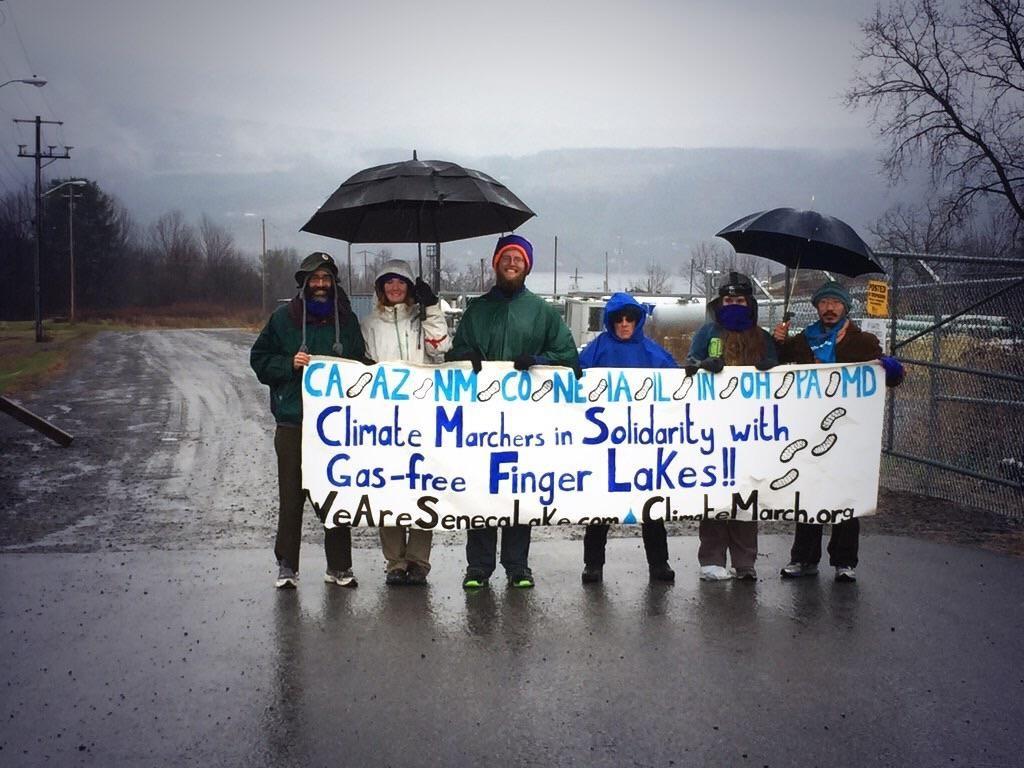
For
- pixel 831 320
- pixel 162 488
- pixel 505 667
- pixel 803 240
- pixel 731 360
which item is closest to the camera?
pixel 505 667

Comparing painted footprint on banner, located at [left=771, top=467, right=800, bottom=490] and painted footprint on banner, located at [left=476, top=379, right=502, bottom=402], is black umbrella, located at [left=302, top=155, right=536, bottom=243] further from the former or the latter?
painted footprint on banner, located at [left=771, top=467, right=800, bottom=490]

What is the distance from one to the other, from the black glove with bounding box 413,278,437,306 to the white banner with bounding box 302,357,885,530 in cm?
47

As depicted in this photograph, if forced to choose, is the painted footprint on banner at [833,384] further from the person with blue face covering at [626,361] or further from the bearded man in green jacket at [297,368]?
the bearded man in green jacket at [297,368]

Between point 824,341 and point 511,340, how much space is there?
2.19 metres

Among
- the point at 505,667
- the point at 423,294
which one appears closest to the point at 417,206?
the point at 423,294

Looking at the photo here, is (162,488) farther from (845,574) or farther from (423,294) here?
(845,574)

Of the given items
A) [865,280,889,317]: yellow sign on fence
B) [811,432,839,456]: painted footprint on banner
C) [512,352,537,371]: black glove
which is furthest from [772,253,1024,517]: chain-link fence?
[512,352,537,371]: black glove

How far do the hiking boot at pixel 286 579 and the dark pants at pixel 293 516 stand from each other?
0.10ft

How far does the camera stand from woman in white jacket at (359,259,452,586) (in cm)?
661

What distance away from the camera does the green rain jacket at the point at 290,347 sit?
6.52 meters

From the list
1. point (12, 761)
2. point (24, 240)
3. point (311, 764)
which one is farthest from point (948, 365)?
point (24, 240)

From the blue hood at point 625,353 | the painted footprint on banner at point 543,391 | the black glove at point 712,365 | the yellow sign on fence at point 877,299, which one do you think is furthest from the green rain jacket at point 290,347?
the yellow sign on fence at point 877,299

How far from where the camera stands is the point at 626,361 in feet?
22.5

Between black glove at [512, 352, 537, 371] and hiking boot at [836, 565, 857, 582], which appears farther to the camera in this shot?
hiking boot at [836, 565, 857, 582]
